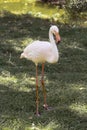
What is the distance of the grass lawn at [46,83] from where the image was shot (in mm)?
5613

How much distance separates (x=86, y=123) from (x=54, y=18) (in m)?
9.02

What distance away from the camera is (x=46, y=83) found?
743cm

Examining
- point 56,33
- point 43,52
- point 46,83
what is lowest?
point 46,83

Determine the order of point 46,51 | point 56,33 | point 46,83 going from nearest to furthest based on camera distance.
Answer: point 56,33 → point 46,51 → point 46,83

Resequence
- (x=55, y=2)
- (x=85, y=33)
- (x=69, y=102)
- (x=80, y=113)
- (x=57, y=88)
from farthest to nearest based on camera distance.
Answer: (x=55, y=2) < (x=85, y=33) < (x=57, y=88) < (x=69, y=102) < (x=80, y=113)

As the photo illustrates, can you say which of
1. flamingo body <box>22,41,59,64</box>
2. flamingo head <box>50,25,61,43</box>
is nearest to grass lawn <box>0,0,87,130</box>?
flamingo body <box>22,41,59,64</box>

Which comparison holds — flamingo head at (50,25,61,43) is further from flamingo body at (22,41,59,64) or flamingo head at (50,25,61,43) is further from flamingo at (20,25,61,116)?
flamingo body at (22,41,59,64)

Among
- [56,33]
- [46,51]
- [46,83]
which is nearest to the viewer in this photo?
[56,33]

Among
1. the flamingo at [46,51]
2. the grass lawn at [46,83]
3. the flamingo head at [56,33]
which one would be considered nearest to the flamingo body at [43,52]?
the flamingo at [46,51]

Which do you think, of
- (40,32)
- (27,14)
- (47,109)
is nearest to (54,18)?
(27,14)

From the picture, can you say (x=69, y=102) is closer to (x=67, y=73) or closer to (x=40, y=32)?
(x=67, y=73)

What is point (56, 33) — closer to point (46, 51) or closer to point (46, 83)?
point (46, 51)

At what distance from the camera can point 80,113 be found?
5.90 metres

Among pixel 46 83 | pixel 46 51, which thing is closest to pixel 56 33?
pixel 46 51
